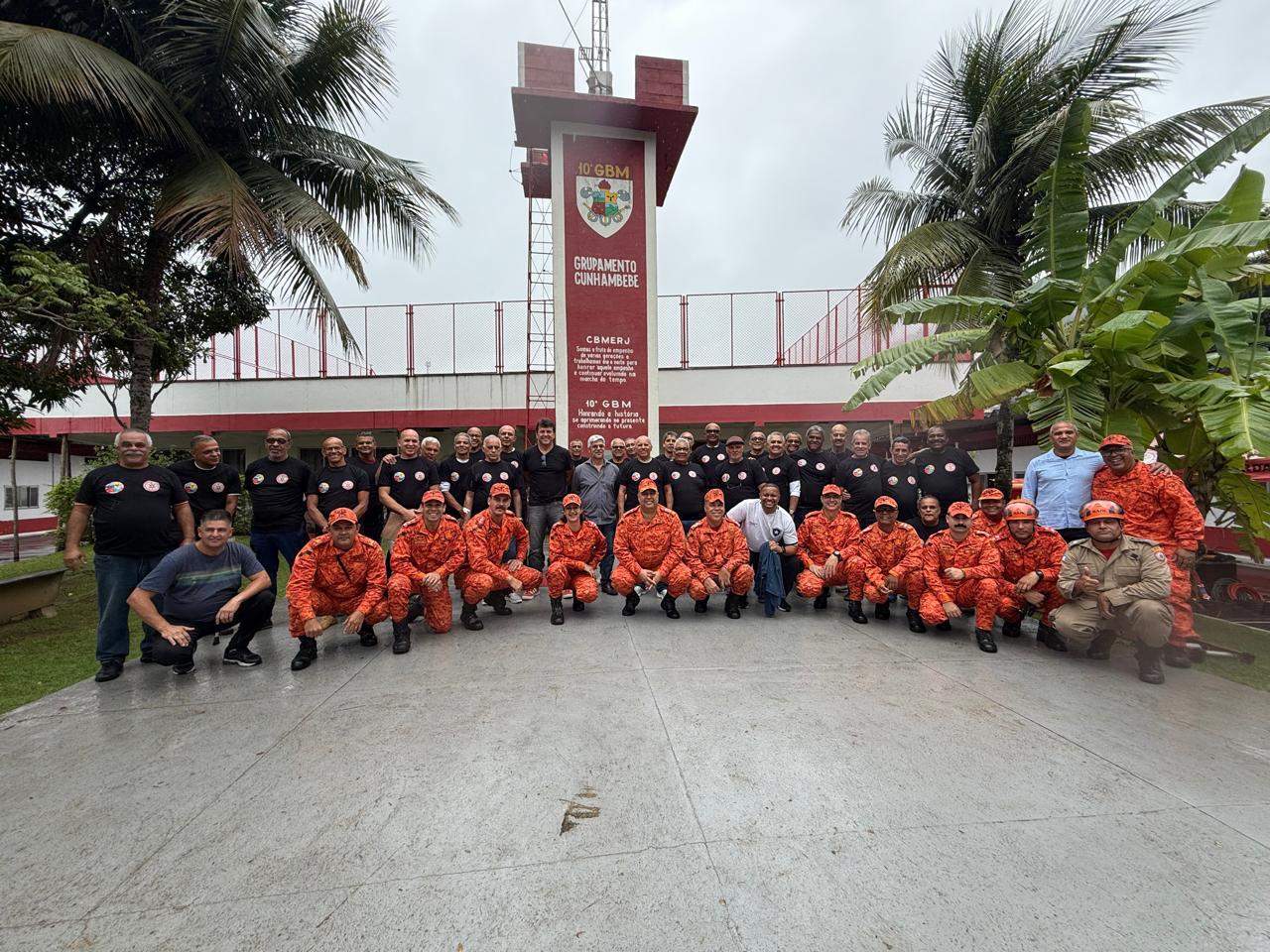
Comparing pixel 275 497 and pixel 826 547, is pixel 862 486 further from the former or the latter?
pixel 275 497

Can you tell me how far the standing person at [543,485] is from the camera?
263 inches

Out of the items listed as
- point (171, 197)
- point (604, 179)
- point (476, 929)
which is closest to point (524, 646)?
point (476, 929)

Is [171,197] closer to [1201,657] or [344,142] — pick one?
[344,142]

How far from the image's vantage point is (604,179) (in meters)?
9.23

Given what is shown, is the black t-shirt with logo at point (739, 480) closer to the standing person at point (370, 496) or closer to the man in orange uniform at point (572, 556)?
the man in orange uniform at point (572, 556)

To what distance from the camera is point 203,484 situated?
5.25 metres

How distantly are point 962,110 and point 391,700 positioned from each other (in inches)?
471

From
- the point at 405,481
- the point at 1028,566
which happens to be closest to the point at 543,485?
the point at 405,481

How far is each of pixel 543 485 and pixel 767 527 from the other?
2.57 meters

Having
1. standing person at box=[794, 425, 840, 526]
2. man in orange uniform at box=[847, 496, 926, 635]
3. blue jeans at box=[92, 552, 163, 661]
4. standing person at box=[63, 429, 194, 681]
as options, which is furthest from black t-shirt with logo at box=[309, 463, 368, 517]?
man in orange uniform at box=[847, 496, 926, 635]

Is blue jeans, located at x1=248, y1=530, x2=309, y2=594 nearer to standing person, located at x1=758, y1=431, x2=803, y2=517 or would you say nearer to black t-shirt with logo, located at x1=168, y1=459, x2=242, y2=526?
black t-shirt with logo, located at x1=168, y1=459, x2=242, y2=526

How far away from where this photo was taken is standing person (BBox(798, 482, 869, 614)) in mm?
5676

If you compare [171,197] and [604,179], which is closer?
[171,197]

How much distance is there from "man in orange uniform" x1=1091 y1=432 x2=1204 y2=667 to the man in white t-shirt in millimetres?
2628
